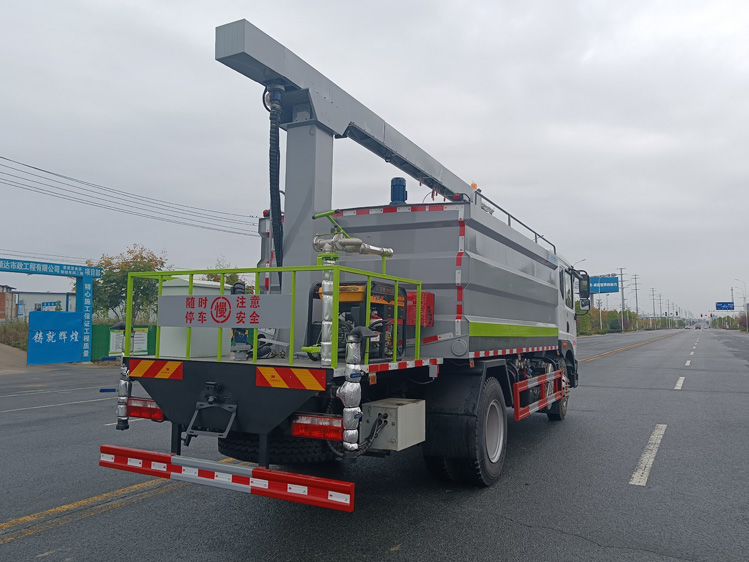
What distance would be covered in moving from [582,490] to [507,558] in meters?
1.89

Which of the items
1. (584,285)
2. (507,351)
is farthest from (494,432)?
(584,285)

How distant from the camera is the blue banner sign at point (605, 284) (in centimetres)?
6588

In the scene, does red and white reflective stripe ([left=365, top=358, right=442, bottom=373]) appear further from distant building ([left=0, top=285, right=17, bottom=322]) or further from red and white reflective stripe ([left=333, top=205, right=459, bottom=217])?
distant building ([left=0, top=285, right=17, bottom=322])

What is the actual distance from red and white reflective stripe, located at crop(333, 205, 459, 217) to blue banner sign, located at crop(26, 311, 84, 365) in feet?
58.3

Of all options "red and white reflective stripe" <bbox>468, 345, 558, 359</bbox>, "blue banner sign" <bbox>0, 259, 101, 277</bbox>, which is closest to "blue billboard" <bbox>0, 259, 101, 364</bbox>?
"blue banner sign" <bbox>0, 259, 101, 277</bbox>

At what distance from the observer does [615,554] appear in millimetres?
3863

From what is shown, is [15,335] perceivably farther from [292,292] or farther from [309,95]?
[292,292]

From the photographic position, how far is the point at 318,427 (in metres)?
3.82

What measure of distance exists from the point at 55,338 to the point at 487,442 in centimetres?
1978

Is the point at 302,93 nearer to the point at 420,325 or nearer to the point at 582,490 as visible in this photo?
the point at 420,325

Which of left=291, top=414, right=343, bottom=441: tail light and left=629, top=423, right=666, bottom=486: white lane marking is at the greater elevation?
left=291, top=414, right=343, bottom=441: tail light

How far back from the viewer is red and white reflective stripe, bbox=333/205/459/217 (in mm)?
5398

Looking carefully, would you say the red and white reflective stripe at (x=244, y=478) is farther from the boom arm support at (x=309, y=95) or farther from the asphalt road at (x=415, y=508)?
the boom arm support at (x=309, y=95)

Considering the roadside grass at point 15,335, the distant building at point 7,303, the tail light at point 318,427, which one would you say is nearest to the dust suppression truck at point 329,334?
the tail light at point 318,427
